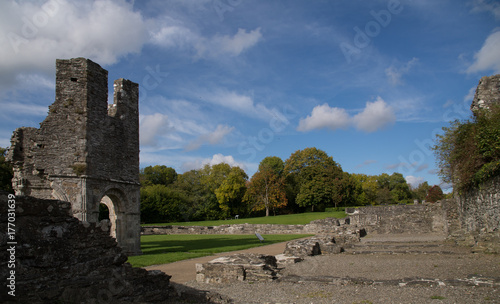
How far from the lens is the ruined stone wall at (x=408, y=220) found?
2450 centimetres

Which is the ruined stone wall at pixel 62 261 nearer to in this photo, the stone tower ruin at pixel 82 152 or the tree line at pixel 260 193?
the stone tower ruin at pixel 82 152

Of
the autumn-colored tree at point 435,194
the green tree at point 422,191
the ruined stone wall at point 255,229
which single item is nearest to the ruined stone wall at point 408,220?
the ruined stone wall at point 255,229

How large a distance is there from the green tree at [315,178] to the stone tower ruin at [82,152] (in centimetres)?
3714

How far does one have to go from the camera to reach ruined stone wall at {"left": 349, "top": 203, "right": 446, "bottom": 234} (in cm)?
2450

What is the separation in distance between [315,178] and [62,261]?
46.4m

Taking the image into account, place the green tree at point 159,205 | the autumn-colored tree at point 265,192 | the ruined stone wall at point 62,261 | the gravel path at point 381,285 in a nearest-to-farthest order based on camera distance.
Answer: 1. the ruined stone wall at point 62,261
2. the gravel path at point 381,285
3. the green tree at point 159,205
4. the autumn-colored tree at point 265,192

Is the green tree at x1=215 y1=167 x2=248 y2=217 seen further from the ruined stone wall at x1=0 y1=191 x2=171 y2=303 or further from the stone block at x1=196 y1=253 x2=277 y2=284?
the ruined stone wall at x1=0 y1=191 x2=171 y2=303

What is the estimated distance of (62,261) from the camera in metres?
4.82

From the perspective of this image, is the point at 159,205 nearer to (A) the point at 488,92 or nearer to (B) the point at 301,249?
(B) the point at 301,249

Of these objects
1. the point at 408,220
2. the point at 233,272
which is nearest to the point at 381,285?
the point at 233,272

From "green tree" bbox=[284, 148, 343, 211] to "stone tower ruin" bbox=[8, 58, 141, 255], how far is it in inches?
1462

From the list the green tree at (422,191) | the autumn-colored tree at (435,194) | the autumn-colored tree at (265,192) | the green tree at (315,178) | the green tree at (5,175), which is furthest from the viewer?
the green tree at (422,191)

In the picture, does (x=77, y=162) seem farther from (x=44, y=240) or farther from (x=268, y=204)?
(x=268, y=204)

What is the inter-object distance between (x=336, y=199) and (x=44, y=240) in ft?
151
